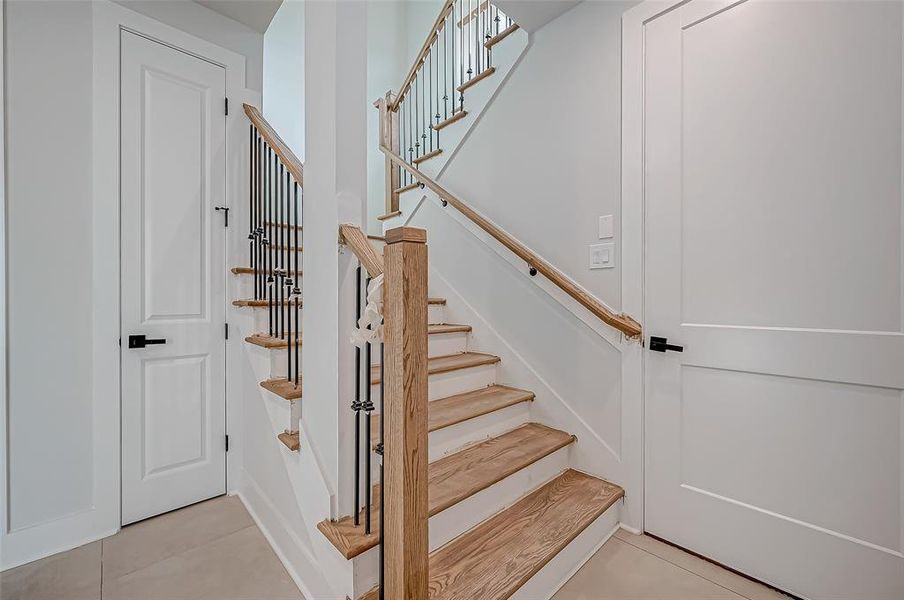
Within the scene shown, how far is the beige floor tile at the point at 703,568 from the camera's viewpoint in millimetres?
1478

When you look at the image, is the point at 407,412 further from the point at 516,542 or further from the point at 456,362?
the point at 456,362

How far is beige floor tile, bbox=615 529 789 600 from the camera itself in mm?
1478

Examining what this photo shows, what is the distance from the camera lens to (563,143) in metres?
2.19

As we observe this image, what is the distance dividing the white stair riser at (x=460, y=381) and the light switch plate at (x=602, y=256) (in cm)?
87

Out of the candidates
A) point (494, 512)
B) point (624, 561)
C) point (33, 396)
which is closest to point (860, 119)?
point (624, 561)

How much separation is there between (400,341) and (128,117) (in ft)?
6.32

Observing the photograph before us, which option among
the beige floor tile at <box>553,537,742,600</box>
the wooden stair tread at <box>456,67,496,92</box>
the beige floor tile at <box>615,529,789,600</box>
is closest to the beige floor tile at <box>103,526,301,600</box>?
the beige floor tile at <box>553,537,742,600</box>

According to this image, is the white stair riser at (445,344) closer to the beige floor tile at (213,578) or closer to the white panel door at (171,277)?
the white panel door at (171,277)

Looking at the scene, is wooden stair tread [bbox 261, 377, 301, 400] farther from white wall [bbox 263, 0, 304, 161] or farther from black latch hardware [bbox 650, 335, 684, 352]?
white wall [bbox 263, 0, 304, 161]

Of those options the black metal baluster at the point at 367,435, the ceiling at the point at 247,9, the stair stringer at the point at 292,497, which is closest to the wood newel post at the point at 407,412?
the black metal baluster at the point at 367,435

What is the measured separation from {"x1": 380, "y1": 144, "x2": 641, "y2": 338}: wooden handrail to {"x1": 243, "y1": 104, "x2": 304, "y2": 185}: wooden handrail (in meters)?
1.01

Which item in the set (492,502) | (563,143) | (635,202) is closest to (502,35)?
(563,143)

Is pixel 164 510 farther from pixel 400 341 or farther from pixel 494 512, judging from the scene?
pixel 400 341

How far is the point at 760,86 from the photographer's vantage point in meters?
1.55
